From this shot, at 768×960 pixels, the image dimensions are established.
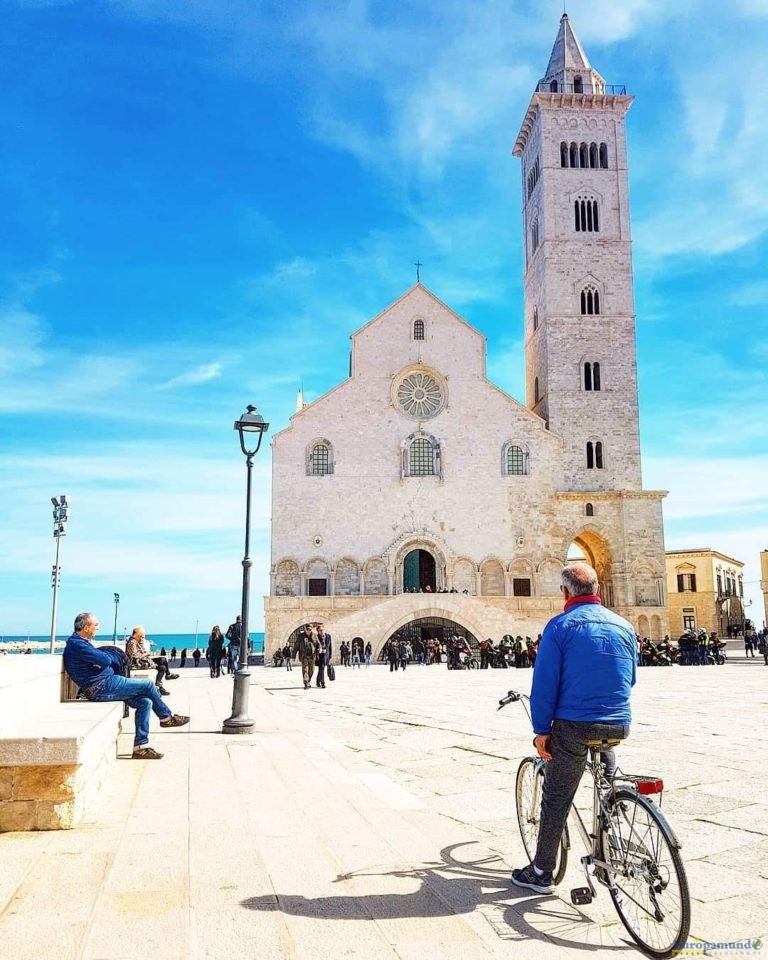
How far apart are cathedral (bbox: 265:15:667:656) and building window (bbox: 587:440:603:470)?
3.1 inches

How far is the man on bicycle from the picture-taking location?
161 inches

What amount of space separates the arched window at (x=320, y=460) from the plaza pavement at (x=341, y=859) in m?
32.0

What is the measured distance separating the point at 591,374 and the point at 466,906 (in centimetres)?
4205

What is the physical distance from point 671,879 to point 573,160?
47906 mm

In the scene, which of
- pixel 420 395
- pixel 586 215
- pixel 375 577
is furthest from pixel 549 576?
pixel 586 215

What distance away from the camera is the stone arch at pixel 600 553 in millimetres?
41688

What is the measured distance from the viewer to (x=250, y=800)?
6.47m

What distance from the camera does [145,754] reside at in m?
8.27

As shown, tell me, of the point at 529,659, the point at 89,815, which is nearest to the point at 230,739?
the point at 89,815

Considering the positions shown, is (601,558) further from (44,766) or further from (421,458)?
(44,766)

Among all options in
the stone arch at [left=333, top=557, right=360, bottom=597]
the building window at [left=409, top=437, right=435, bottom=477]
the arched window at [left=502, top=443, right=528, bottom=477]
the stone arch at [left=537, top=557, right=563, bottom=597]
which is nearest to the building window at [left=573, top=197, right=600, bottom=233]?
the arched window at [left=502, top=443, right=528, bottom=477]

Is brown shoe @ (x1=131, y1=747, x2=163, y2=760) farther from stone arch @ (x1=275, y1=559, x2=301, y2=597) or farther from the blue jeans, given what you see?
stone arch @ (x1=275, y1=559, x2=301, y2=597)

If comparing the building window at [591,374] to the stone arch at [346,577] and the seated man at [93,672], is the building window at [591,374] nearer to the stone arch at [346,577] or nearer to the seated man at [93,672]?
the stone arch at [346,577]

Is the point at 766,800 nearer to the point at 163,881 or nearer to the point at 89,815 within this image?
the point at 163,881
